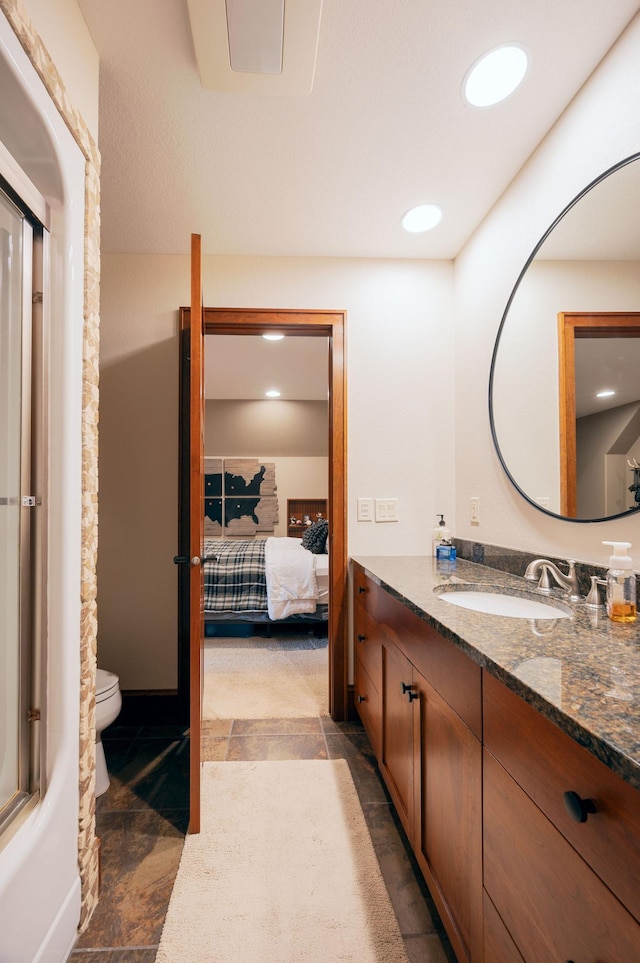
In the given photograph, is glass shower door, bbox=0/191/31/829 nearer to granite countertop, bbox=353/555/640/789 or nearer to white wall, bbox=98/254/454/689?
granite countertop, bbox=353/555/640/789

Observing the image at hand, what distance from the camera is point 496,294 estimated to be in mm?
2057

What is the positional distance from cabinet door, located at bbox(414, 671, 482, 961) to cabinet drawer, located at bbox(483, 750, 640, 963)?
0.21 ft

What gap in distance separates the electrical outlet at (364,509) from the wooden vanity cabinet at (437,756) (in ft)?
2.39

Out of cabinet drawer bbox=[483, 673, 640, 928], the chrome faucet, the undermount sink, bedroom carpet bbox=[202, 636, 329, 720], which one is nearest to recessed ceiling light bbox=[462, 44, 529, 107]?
the chrome faucet

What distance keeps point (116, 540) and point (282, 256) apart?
70.8 inches

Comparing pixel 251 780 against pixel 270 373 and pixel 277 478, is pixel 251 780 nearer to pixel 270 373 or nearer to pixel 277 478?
pixel 270 373

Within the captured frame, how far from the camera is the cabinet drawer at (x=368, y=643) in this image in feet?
6.09

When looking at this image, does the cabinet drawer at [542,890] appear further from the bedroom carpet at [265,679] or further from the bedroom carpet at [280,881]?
the bedroom carpet at [265,679]

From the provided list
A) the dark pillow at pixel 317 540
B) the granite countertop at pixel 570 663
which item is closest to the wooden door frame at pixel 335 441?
the granite countertop at pixel 570 663

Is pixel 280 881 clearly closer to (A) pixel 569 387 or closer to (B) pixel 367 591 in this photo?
(B) pixel 367 591

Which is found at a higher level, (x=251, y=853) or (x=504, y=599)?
(x=504, y=599)

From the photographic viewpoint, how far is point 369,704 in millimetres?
2021

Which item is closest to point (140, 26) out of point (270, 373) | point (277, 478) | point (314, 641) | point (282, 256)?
point (282, 256)

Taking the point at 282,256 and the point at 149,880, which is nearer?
the point at 149,880
